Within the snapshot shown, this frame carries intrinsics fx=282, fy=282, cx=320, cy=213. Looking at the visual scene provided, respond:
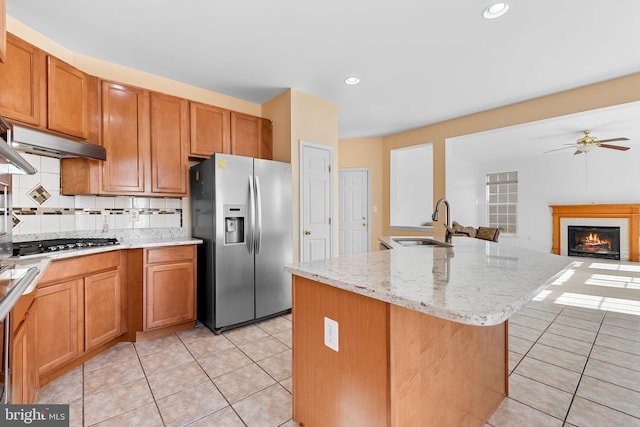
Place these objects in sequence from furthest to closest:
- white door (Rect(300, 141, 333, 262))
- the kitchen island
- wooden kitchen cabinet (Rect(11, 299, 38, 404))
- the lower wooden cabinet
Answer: white door (Rect(300, 141, 333, 262)) → the lower wooden cabinet → wooden kitchen cabinet (Rect(11, 299, 38, 404)) → the kitchen island

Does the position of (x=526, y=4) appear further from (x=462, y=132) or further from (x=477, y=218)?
(x=477, y=218)

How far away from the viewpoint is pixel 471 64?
9.30 feet

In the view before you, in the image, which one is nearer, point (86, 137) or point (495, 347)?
point (495, 347)

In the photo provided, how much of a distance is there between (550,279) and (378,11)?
207 cm

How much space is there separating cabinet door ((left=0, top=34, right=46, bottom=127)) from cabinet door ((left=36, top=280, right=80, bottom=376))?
1212 millimetres

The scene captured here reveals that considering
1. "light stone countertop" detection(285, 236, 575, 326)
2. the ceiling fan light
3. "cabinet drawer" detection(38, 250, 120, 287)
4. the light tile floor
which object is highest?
the ceiling fan light

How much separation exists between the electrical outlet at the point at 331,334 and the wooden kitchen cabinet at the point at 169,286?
1.95 m

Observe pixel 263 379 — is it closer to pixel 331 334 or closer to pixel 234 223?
pixel 331 334

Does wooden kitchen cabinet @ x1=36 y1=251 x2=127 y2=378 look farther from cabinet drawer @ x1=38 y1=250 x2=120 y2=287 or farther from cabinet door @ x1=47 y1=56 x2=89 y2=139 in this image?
cabinet door @ x1=47 y1=56 x2=89 y2=139

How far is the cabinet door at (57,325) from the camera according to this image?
1802mm

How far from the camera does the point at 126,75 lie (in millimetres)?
2857

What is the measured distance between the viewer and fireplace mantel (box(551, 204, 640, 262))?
6277 millimetres

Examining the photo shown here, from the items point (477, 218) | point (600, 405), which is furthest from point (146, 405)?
point (477, 218)

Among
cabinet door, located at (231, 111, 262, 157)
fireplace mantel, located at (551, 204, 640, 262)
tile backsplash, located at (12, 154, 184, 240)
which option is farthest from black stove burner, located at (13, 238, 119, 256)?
fireplace mantel, located at (551, 204, 640, 262)
